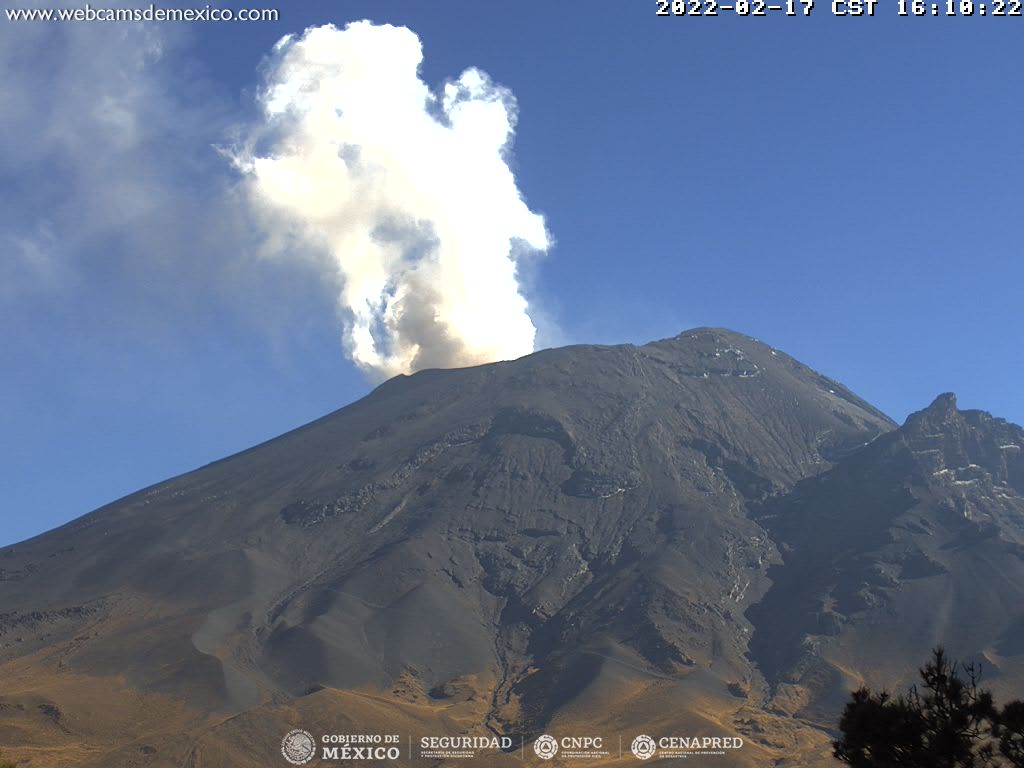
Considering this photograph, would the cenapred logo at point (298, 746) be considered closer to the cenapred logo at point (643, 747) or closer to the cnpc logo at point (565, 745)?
the cnpc logo at point (565, 745)

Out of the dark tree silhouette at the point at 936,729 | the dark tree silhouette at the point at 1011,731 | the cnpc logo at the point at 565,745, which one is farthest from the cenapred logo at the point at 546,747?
Result: the dark tree silhouette at the point at 1011,731

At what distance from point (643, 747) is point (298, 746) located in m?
43.5

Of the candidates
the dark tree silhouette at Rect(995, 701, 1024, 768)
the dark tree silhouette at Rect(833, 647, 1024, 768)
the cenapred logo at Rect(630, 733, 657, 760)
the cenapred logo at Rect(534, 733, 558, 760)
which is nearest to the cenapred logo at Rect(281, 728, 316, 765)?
the cenapred logo at Rect(534, 733, 558, 760)

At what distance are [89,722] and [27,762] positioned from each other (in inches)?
759

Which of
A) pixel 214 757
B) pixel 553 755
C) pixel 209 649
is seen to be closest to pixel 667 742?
pixel 553 755

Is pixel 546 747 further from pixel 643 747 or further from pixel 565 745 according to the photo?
pixel 643 747

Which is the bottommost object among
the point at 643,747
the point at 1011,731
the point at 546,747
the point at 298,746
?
the point at 1011,731

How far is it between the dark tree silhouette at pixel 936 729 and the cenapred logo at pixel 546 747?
444 feet

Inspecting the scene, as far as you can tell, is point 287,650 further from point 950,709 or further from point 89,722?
point 950,709

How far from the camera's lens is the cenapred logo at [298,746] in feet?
515

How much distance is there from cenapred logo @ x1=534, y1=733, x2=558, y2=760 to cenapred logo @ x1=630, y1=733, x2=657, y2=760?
10.2 m

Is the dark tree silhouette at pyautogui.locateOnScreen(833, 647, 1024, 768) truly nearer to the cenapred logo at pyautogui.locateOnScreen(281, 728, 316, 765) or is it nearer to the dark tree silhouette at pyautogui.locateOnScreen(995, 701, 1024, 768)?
the dark tree silhouette at pyautogui.locateOnScreen(995, 701, 1024, 768)

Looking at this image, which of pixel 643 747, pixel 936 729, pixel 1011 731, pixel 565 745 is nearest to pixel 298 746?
pixel 565 745

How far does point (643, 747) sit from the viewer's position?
534ft
